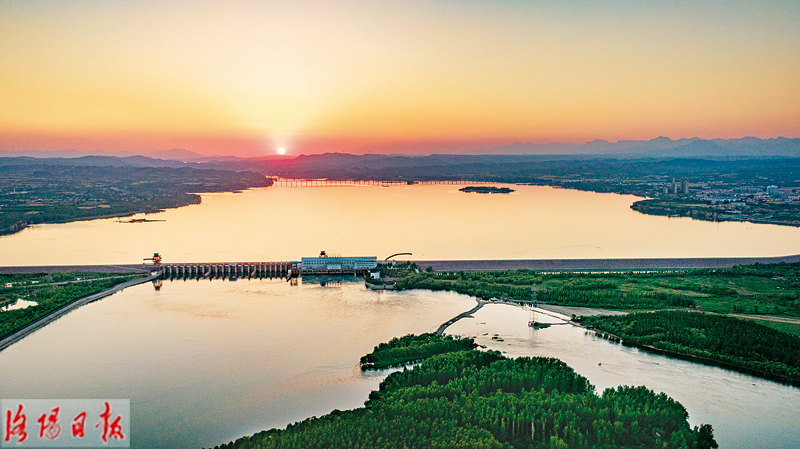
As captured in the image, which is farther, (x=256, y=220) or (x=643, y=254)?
(x=256, y=220)

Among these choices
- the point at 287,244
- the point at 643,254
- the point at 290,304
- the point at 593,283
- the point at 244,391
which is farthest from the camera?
the point at 287,244

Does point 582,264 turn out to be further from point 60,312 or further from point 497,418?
point 60,312

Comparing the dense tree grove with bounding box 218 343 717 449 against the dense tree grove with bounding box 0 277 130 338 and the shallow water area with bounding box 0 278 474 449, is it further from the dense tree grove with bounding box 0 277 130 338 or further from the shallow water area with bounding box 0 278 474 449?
the dense tree grove with bounding box 0 277 130 338

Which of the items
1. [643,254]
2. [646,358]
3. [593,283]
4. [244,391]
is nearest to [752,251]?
[643,254]

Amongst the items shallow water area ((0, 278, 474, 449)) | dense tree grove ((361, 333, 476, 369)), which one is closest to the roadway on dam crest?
shallow water area ((0, 278, 474, 449))

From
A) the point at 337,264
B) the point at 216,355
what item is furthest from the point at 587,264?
the point at 216,355

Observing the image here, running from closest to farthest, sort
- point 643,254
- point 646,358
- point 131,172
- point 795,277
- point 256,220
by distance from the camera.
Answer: point 646,358, point 795,277, point 643,254, point 256,220, point 131,172

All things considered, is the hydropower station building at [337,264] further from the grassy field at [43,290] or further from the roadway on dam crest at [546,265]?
the grassy field at [43,290]

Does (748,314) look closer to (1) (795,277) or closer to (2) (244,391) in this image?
(1) (795,277)
